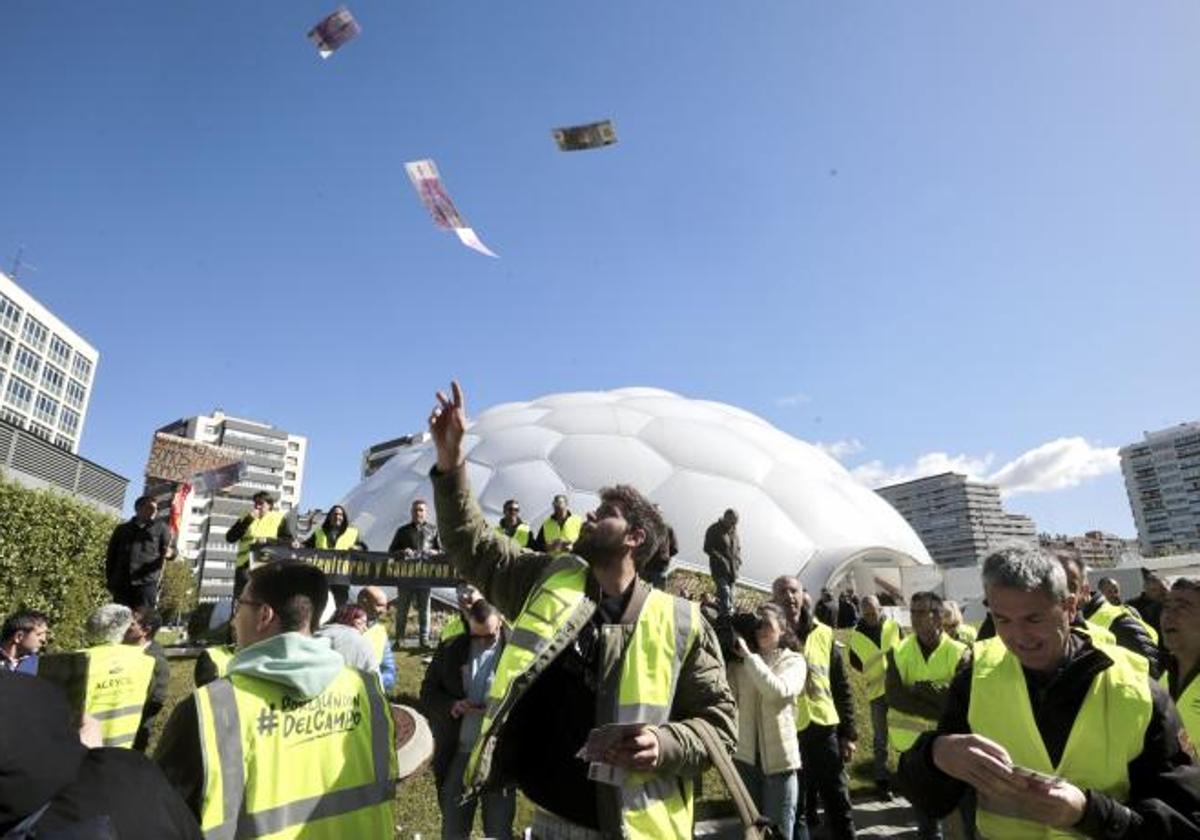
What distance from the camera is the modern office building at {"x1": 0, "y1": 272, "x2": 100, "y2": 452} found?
70.4m

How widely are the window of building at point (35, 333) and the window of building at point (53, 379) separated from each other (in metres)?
3.18

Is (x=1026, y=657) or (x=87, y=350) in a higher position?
(x=87, y=350)

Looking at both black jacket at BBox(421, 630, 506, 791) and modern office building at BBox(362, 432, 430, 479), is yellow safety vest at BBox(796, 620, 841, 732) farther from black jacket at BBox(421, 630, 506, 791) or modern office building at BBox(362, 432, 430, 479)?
modern office building at BBox(362, 432, 430, 479)

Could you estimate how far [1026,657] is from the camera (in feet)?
6.31

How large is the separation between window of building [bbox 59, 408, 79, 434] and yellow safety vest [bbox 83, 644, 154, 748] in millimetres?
98772

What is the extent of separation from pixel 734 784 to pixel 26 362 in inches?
3828

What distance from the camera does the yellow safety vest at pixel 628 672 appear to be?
2.00 m

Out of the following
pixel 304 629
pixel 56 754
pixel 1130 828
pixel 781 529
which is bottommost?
pixel 1130 828

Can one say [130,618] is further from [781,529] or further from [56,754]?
[781,529]

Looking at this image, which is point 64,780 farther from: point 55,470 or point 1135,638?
point 55,470

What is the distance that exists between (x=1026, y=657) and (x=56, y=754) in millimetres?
2350

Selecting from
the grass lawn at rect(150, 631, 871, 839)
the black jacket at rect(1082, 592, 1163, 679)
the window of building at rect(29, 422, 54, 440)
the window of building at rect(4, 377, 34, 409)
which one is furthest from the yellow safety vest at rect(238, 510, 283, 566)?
the window of building at rect(29, 422, 54, 440)

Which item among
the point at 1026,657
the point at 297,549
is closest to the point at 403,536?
the point at 297,549

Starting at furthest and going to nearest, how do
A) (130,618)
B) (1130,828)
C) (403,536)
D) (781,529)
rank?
(781,529) < (403,536) < (130,618) < (1130,828)
